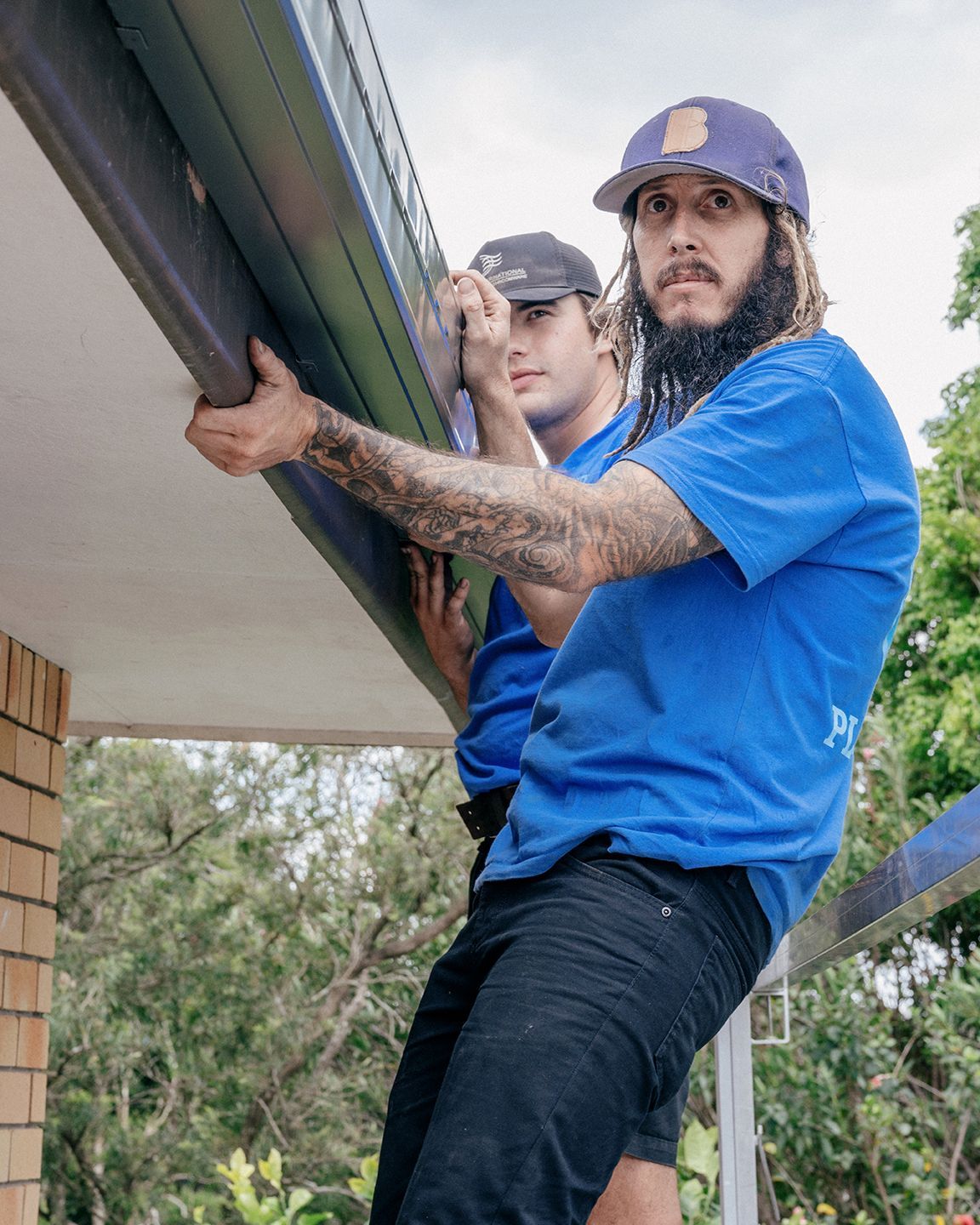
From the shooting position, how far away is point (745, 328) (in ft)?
5.78

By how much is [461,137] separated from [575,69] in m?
4.65

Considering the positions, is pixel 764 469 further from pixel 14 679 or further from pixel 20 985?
pixel 20 985

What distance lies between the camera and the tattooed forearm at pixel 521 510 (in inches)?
56.7

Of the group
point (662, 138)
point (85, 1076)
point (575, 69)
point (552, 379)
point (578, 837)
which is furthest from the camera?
point (575, 69)

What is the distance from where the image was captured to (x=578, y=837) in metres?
1.44

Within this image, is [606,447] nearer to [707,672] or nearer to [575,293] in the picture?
[575,293]

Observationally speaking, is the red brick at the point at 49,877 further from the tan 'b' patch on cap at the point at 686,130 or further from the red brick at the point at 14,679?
the tan 'b' patch on cap at the point at 686,130

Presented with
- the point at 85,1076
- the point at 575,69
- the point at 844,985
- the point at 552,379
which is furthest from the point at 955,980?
the point at 575,69

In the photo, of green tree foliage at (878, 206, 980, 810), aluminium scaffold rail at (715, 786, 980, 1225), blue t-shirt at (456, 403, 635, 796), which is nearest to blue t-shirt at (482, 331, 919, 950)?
aluminium scaffold rail at (715, 786, 980, 1225)

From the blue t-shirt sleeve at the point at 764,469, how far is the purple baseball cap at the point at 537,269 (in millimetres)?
1246

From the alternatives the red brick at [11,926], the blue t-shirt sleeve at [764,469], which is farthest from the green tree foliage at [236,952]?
the blue t-shirt sleeve at [764,469]

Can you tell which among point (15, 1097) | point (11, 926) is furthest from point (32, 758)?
point (15, 1097)

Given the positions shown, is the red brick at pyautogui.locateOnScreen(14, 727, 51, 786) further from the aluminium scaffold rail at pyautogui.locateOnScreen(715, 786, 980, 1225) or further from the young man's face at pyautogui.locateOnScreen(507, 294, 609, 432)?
the aluminium scaffold rail at pyautogui.locateOnScreen(715, 786, 980, 1225)

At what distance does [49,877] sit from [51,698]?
0.44 metres
